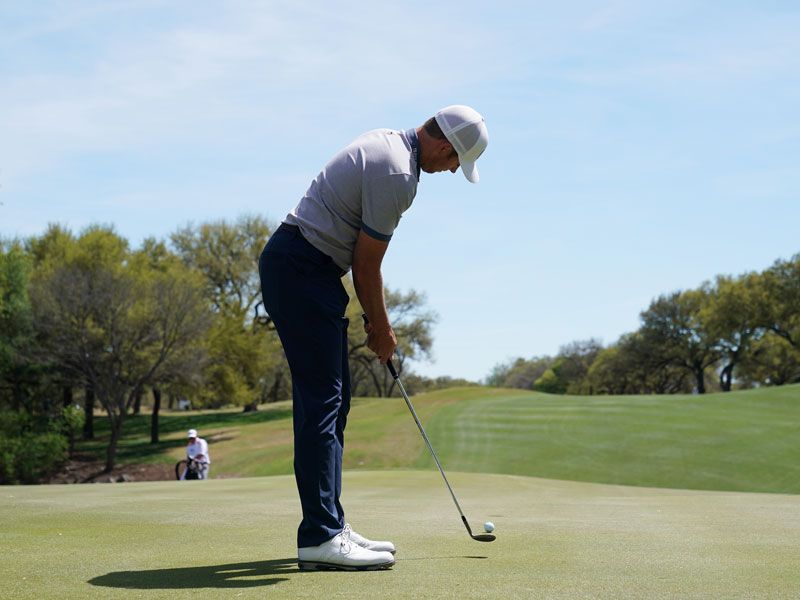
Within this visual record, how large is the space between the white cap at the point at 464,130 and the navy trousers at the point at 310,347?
36.0 inches

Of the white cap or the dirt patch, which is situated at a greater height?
the white cap

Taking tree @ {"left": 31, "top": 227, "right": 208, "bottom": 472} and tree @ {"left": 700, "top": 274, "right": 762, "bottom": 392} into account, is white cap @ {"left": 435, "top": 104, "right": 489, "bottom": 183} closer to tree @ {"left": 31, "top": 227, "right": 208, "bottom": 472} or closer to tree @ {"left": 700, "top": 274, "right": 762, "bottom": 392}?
tree @ {"left": 31, "top": 227, "right": 208, "bottom": 472}

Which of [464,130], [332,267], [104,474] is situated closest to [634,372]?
[104,474]

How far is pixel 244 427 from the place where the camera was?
57000 mm

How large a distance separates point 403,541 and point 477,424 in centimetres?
3348

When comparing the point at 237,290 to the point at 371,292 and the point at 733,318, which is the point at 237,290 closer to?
the point at 733,318

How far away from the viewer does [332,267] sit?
16.1ft

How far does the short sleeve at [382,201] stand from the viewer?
464 cm

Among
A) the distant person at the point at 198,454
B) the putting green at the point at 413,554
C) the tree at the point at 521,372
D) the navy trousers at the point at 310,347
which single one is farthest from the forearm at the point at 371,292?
the tree at the point at 521,372

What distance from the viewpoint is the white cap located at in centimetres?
493

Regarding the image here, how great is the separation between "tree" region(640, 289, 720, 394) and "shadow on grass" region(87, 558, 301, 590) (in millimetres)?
76622

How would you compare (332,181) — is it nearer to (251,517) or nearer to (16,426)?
(251,517)

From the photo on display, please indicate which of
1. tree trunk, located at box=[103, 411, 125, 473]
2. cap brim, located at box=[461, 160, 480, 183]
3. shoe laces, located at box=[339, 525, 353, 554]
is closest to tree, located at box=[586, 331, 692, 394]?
tree trunk, located at box=[103, 411, 125, 473]

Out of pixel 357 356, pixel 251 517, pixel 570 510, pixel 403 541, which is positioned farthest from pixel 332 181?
pixel 357 356
